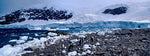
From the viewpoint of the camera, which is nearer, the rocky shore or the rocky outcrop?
the rocky shore

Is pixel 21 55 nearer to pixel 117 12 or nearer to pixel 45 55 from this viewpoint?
pixel 45 55

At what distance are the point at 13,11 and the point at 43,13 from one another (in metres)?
19.6

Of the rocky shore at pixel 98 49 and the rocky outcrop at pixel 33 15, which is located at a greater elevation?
the rocky shore at pixel 98 49

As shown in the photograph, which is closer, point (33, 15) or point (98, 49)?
point (98, 49)

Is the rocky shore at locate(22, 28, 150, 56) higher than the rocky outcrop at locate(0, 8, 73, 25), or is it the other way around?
the rocky shore at locate(22, 28, 150, 56)

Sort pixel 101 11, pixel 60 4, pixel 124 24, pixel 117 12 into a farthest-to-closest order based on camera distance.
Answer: pixel 60 4 < pixel 117 12 < pixel 101 11 < pixel 124 24

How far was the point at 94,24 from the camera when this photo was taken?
25.7 metres

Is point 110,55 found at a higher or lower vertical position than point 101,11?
higher

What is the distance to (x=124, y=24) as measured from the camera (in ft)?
75.4

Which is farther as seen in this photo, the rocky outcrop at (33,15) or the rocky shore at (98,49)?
the rocky outcrop at (33,15)

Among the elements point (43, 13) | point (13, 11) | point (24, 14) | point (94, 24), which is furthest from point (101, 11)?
point (13, 11)

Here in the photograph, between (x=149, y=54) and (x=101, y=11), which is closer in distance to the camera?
(x=149, y=54)

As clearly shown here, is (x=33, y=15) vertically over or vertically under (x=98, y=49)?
under

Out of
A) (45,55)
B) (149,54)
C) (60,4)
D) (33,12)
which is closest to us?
(149,54)
